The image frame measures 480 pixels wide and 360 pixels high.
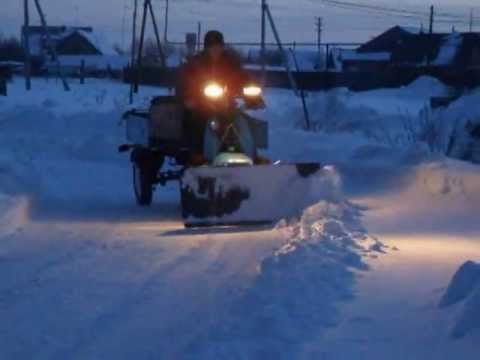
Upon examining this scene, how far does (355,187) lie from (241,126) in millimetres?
4277

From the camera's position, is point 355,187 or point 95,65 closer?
point 355,187

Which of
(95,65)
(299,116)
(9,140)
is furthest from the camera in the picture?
(95,65)

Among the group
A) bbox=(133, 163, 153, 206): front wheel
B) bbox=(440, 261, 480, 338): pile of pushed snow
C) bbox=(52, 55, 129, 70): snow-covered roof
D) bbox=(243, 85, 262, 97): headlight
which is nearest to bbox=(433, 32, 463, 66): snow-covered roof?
bbox=(52, 55, 129, 70): snow-covered roof

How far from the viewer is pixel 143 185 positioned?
1562 cm

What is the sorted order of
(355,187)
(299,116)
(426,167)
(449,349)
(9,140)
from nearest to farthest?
(449,349) < (426,167) < (355,187) < (9,140) < (299,116)

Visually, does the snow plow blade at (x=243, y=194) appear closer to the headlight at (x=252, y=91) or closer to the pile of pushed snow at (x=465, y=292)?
the headlight at (x=252, y=91)

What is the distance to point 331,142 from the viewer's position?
2205cm

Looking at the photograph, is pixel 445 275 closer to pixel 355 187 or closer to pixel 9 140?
pixel 355 187

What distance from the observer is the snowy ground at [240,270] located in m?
7.06

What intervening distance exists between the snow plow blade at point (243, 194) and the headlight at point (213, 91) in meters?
1.18

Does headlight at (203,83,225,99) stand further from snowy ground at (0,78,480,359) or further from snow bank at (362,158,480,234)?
snow bank at (362,158,480,234)

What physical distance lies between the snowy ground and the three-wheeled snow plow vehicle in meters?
0.44

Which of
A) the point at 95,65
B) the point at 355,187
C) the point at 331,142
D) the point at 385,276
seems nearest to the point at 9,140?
the point at 331,142

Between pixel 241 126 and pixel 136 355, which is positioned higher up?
pixel 241 126
